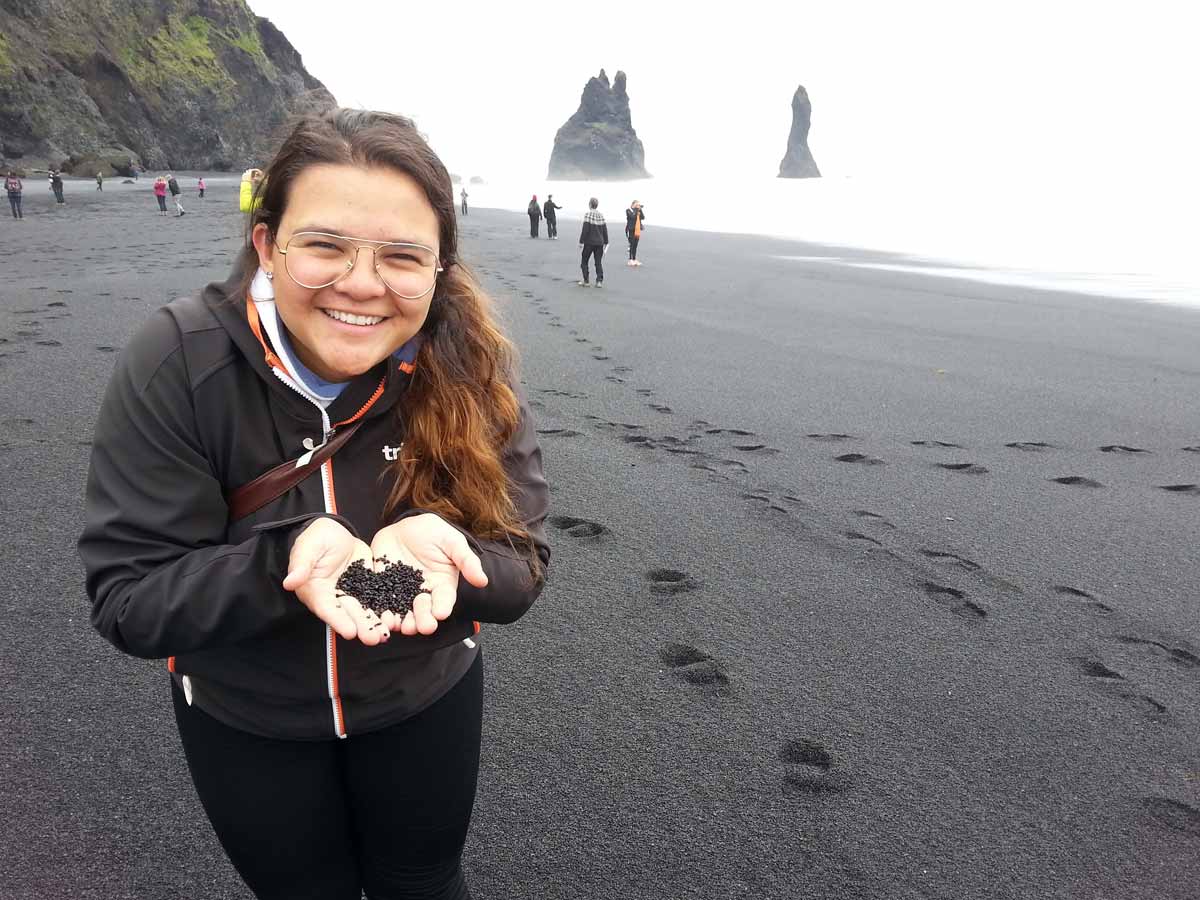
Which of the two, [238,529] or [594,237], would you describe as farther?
[594,237]

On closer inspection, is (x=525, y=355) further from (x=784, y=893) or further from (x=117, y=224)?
(x=117, y=224)

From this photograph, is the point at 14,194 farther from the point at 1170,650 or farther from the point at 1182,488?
the point at 1170,650

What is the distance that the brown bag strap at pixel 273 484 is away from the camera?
51.8 inches

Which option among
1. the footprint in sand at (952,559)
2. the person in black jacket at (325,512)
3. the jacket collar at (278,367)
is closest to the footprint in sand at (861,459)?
the footprint in sand at (952,559)

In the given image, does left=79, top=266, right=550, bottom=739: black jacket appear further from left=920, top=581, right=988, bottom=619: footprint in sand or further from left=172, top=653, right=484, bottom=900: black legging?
left=920, top=581, right=988, bottom=619: footprint in sand

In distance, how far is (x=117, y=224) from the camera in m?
19.7

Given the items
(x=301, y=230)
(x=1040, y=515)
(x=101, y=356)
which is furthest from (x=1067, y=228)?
(x=301, y=230)

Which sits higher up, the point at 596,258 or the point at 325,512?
the point at 596,258

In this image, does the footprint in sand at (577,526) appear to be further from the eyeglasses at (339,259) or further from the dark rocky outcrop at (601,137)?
the dark rocky outcrop at (601,137)

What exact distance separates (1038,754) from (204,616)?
2709 mm

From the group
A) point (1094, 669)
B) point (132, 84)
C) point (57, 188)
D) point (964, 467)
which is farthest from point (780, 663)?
point (132, 84)

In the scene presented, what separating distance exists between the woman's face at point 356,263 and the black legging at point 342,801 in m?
0.70

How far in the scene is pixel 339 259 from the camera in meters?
1.28

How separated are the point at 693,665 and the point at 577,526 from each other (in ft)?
4.23
